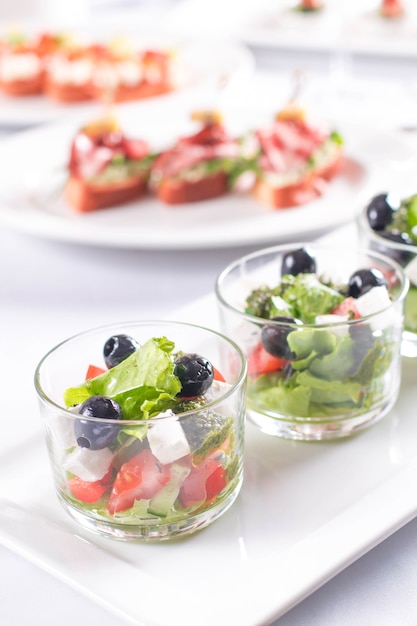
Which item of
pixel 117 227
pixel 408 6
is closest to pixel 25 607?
pixel 117 227

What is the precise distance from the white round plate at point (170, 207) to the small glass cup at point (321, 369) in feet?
1.93

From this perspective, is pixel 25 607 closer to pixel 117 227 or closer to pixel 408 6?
pixel 117 227

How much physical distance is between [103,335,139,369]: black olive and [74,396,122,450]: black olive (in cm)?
13

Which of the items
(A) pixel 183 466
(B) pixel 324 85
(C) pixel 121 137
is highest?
(A) pixel 183 466

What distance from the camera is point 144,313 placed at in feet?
5.90

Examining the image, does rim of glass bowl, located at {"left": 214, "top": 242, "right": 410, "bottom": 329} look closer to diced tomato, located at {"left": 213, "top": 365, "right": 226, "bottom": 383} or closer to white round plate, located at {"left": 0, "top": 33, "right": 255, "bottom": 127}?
diced tomato, located at {"left": 213, "top": 365, "right": 226, "bottom": 383}

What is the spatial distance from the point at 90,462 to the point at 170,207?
1302 mm

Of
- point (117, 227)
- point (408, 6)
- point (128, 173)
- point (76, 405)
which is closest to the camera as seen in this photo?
point (76, 405)

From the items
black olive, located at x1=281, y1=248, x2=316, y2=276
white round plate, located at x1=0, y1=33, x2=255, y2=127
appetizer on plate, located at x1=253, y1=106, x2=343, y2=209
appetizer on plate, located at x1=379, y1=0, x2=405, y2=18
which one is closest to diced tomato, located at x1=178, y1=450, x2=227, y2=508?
black olive, located at x1=281, y1=248, x2=316, y2=276

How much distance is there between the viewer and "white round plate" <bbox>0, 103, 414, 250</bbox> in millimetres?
1945

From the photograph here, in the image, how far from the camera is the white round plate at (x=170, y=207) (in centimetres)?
195

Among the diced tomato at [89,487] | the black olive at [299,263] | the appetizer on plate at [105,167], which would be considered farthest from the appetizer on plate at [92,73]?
the diced tomato at [89,487]

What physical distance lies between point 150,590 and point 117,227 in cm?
125

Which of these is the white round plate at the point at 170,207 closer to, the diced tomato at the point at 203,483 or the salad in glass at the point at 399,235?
the salad in glass at the point at 399,235
